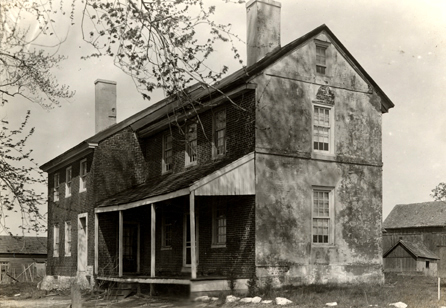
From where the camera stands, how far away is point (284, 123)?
17312 millimetres

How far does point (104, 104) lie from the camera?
2736cm

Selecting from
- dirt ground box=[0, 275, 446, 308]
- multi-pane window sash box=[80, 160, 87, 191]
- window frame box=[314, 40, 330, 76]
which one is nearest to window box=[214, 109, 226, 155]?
window frame box=[314, 40, 330, 76]

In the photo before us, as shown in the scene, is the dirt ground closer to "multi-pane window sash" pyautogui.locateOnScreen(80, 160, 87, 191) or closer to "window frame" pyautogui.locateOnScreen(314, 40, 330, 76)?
"multi-pane window sash" pyautogui.locateOnScreen(80, 160, 87, 191)

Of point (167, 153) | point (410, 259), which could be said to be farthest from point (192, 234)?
point (410, 259)

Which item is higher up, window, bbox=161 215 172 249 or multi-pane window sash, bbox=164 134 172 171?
multi-pane window sash, bbox=164 134 172 171

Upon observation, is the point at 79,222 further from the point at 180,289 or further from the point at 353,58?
the point at 353,58

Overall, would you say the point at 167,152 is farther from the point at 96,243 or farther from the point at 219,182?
the point at 219,182

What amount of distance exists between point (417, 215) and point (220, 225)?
4236 cm

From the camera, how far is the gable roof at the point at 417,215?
52.5m

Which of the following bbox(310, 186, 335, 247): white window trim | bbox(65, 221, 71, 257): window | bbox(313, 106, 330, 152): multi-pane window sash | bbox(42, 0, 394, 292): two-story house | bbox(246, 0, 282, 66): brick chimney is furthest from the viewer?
bbox(65, 221, 71, 257): window

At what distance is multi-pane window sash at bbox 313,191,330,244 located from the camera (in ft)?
58.0

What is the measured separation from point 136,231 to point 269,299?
1017cm

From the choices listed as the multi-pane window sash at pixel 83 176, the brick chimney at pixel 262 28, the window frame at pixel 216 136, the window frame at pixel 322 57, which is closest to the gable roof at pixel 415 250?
the window frame at pixel 322 57

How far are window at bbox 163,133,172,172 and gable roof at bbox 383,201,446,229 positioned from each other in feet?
121
